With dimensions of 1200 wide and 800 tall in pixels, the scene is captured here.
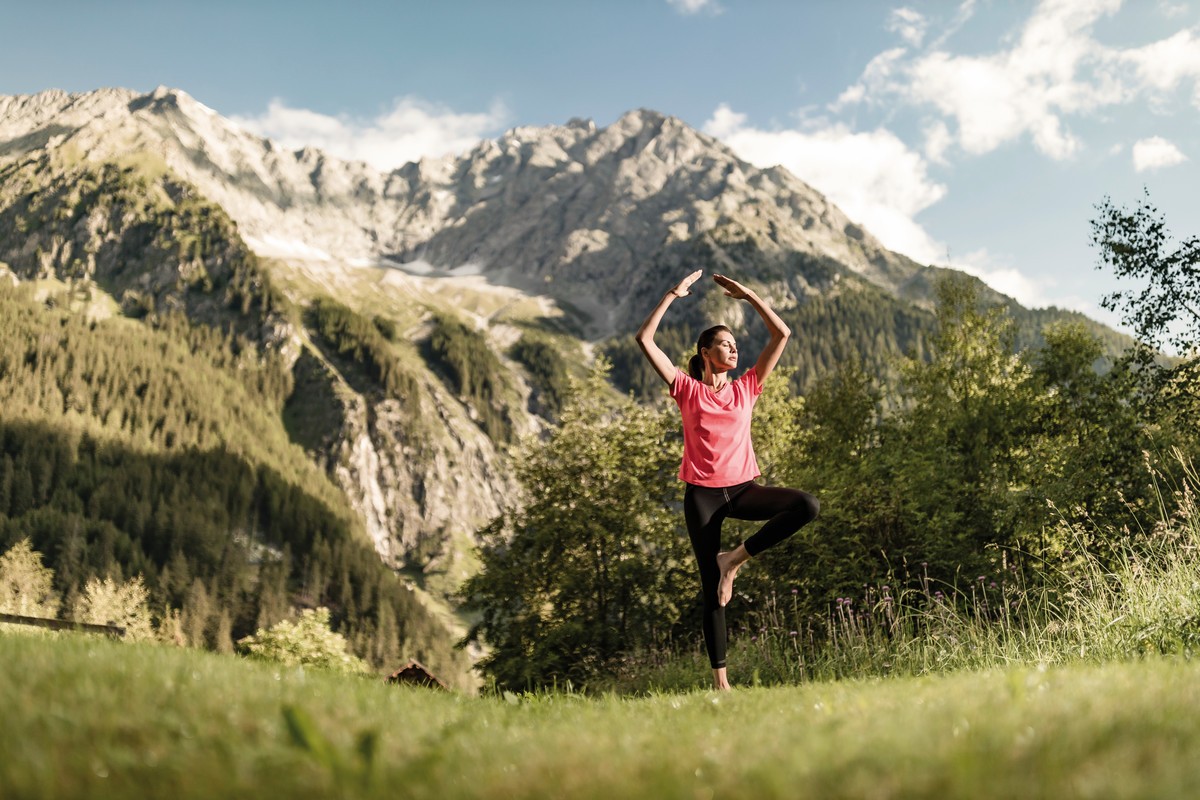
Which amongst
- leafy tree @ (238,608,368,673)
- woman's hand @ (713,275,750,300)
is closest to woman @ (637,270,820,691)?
woman's hand @ (713,275,750,300)

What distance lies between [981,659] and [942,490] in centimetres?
1416

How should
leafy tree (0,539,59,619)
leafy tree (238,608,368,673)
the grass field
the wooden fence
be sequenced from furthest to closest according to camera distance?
leafy tree (0,539,59,619)
leafy tree (238,608,368,673)
the wooden fence
the grass field

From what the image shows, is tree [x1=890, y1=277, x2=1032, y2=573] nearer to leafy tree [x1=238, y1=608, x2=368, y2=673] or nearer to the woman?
the woman

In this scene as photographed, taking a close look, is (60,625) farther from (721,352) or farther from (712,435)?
(721,352)

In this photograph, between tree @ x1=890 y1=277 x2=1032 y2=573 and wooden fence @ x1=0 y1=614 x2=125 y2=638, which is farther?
tree @ x1=890 y1=277 x2=1032 y2=573

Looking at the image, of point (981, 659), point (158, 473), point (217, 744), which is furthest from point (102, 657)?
point (158, 473)

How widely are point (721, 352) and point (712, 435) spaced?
0.84m

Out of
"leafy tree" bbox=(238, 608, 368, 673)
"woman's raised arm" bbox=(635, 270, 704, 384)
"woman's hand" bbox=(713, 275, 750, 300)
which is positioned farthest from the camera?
"leafy tree" bbox=(238, 608, 368, 673)

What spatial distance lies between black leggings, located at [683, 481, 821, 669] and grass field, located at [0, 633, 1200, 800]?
3356 mm

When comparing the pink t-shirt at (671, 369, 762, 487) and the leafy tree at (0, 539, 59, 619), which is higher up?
the leafy tree at (0, 539, 59, 619)

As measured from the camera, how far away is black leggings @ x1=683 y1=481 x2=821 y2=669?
24.7 feet

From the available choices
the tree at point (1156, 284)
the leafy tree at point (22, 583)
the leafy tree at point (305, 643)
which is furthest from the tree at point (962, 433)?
the leafy tree at point (22, 583)

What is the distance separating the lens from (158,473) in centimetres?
16962

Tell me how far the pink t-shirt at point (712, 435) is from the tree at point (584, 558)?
1612cm
